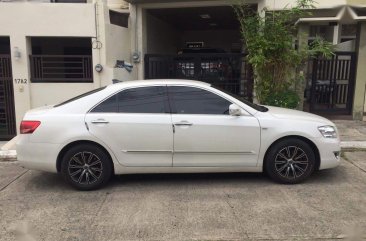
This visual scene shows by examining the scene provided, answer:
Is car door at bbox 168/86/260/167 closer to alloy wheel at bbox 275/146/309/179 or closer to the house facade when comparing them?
alloy wheel at bbox 275/146/309/179

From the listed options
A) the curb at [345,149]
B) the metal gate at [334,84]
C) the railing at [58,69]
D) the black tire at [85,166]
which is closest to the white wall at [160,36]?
the railing at [58,69]

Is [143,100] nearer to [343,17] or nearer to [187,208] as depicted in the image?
[187,208]

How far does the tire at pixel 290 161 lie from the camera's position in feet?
17.7

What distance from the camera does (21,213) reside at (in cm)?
468

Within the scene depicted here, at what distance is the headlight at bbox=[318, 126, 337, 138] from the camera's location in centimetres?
548

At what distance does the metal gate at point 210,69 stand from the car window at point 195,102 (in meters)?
5.16

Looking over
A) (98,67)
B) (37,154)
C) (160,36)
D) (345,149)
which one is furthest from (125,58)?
(345,149)

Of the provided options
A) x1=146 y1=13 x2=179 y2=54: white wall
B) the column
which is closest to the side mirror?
the column

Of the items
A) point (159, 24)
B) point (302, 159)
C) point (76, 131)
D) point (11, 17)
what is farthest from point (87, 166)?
point (159, 24)

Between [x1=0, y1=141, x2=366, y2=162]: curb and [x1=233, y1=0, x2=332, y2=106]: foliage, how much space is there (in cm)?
220

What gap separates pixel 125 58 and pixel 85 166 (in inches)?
229

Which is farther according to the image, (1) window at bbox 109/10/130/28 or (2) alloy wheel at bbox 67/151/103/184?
(1) window at bbox 109/10/130/28

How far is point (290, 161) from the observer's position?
542 centimetres

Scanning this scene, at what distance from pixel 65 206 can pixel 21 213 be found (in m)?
0.53
